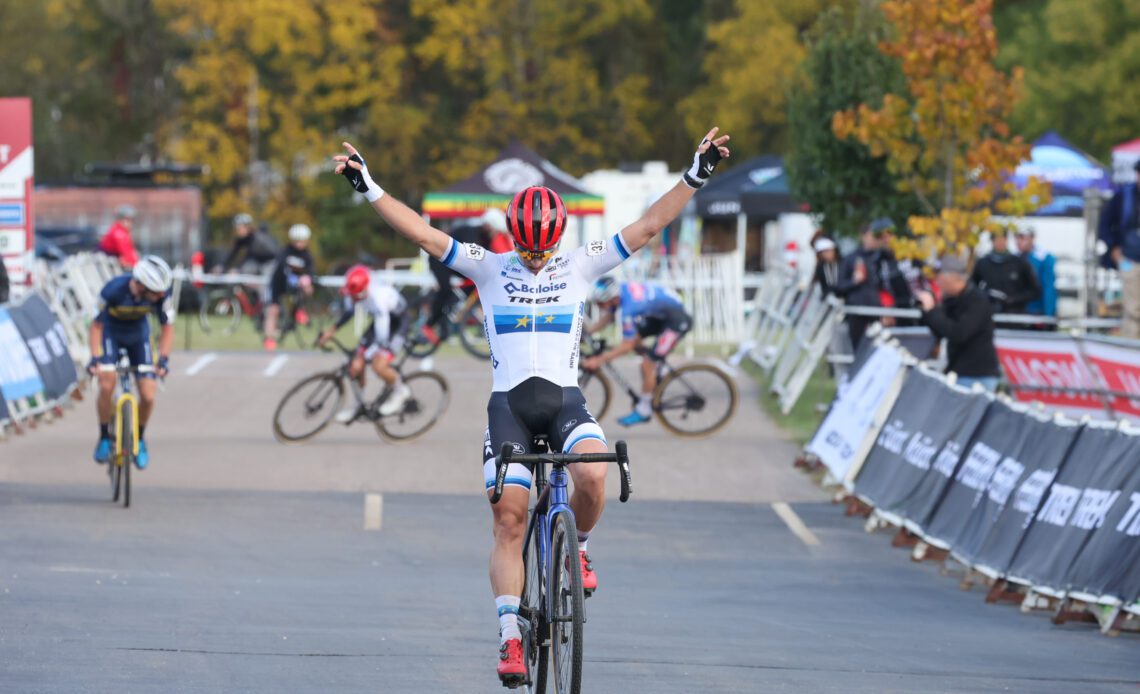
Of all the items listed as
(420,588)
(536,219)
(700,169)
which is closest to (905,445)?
(420,588)

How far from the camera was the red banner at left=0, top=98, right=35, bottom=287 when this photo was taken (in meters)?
21.1

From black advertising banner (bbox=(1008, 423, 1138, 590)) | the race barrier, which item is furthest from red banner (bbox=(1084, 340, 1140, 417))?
black advertising banner (bbox=(1008, 423, 1138, 590))

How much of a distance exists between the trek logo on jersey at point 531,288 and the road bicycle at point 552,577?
0.70m

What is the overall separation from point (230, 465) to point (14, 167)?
Answer: 5.71m

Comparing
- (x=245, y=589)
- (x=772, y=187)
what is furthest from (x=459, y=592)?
(x=772, y=187)

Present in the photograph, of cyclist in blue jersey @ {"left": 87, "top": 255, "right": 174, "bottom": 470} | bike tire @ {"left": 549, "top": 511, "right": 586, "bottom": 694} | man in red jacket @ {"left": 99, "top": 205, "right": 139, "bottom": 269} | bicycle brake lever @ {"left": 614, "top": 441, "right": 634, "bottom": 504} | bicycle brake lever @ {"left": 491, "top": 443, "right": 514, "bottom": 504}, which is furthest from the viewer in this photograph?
man in red jacket @ {"left": 99, "top": 205, "right": 139, "bottom": 269}

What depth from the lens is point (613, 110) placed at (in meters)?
54.3

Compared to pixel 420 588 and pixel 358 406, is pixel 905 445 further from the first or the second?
pixel 358 406

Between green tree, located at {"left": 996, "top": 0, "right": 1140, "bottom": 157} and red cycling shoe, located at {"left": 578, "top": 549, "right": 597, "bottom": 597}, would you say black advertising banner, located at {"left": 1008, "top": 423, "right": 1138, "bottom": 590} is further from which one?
green tree, located at {"left": 996, "top": 0, "right": 1140, "bottom": 157}

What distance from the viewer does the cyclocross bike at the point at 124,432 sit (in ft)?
46.8

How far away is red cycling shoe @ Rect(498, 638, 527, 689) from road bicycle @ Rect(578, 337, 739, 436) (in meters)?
11.9

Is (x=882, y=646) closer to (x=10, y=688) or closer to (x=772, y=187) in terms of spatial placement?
(x=10, y=688)

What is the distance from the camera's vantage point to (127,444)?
14.1 m

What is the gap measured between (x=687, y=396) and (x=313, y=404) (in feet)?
12.2
